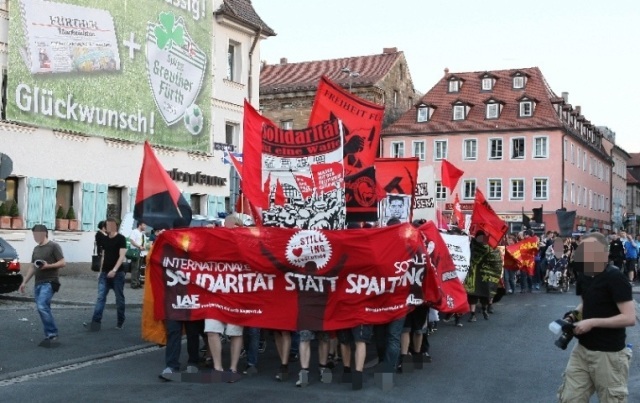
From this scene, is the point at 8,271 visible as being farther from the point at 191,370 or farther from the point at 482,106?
the point at 482,106

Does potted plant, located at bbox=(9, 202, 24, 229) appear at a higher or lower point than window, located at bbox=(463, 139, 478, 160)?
lower

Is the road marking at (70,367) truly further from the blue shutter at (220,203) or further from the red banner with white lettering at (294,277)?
the blue shutter at (220,203)

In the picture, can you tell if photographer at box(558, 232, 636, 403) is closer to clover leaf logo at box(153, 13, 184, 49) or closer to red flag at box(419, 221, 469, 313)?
red flag at box(419, 221, 469, 313)

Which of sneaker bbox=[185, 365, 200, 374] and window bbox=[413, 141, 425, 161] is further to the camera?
window bbox=[413, 141, 425, 161]

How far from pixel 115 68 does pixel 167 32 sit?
3204 mm

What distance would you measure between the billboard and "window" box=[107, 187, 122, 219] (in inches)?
70.8

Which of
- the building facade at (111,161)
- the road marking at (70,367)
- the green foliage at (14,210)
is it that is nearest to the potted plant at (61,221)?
the building facade at (111,161)

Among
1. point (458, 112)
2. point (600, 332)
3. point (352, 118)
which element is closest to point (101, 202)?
point (352, 118)

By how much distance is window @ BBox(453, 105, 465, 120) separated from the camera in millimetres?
64544

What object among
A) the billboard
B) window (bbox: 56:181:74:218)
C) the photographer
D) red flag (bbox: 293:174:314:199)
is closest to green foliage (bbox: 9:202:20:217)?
window (bbox: 56:181:74:218)

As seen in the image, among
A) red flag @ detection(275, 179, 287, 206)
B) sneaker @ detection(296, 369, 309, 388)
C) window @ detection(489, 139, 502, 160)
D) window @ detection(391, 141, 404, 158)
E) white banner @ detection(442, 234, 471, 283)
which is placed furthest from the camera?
window @ detection(391, 141, 404, 158)

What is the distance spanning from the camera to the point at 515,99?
63562mm

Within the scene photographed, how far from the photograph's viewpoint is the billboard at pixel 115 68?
24.0m

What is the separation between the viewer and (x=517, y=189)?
6253cm
